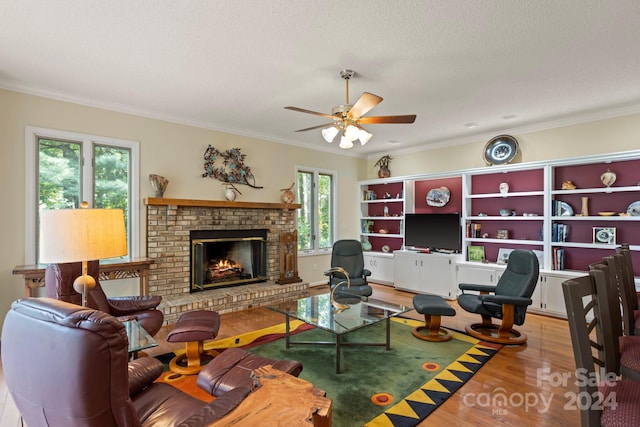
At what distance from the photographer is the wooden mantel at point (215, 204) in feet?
14.1

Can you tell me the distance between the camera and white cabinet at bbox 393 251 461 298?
5.41m

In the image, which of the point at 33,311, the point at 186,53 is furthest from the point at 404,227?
the point at 33,311

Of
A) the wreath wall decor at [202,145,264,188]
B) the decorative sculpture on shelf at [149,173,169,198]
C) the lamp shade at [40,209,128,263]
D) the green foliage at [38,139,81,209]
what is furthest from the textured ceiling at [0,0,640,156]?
the lamp shade at [40,209,128,263]

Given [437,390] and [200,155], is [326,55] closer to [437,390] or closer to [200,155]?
[200,155]

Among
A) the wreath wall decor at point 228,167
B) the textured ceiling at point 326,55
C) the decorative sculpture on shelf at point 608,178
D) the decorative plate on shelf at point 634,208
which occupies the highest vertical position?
the textured ceiling at point 326,55

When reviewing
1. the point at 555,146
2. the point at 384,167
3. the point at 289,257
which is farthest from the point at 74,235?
the point at 384,167

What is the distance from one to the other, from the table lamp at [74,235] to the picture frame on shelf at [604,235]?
18.1 ft

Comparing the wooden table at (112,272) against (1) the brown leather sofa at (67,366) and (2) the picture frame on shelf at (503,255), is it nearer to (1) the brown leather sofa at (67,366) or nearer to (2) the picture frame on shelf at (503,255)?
(1) the brown leather sofa at (67,366)

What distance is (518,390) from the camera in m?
2.59

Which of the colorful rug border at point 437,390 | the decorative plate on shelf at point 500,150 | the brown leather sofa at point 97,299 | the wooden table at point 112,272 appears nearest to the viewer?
the colorful rug border at point 437,390

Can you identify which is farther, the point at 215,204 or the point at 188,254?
the point at 215,204

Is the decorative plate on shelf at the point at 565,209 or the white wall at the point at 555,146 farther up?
the white wall at the point at 555,146

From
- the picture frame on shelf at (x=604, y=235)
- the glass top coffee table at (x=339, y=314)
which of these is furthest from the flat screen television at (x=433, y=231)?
the glass top coffee table at (x=339, y=314)

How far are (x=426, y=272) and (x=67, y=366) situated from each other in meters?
5.39
